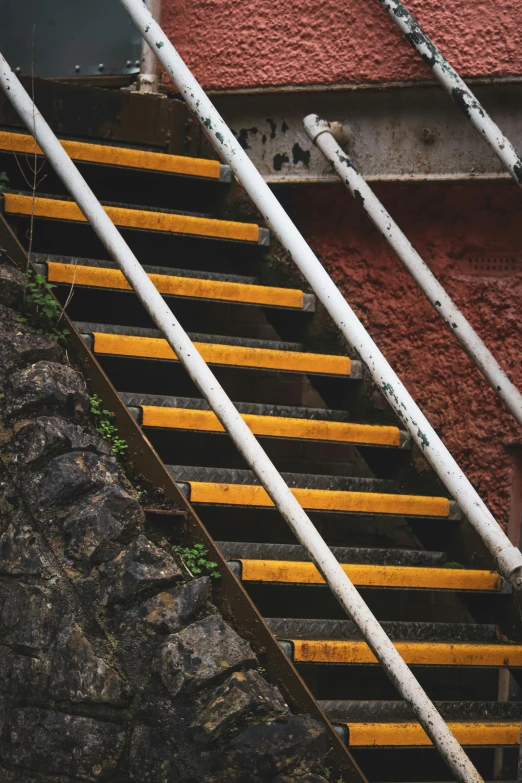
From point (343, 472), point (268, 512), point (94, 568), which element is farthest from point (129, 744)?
point (343, 472)

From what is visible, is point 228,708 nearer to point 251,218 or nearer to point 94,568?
point 94,568

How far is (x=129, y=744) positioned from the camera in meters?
3.21

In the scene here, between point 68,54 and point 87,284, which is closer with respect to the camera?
point 87,284

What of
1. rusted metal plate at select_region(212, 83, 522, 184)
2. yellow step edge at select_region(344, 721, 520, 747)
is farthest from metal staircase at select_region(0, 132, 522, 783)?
rusted metal plate at select_region(212, 83, 522, 184)

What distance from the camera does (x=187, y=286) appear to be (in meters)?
4.43

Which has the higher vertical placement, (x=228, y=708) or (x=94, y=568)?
(x=94, y=568)

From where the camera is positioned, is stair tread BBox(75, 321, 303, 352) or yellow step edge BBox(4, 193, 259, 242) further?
yellow step edge BBox(4, 193, 259, 242)

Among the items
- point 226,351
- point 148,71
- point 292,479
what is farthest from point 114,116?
point 292,479

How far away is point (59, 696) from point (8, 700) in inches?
8.6

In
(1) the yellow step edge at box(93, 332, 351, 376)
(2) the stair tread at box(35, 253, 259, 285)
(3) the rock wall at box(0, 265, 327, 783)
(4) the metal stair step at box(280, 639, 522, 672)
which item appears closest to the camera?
(3) the rock wall at box(0, 265, 327, 783)

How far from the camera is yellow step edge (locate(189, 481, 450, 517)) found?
147 inches

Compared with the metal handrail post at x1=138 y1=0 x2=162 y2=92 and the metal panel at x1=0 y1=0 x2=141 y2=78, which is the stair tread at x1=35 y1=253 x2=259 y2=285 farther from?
the metal panel at x1=0 y1=0 x2=141 y2=78

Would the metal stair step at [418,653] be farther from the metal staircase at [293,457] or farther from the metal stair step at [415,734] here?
the metal stair step at [415,734]

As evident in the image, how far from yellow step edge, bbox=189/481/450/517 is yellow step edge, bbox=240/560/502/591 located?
0.23 m
